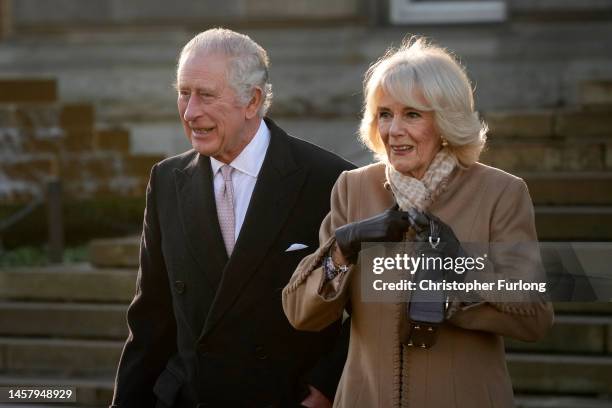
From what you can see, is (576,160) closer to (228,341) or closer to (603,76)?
(603,76)

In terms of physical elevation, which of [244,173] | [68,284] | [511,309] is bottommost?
[68,284]

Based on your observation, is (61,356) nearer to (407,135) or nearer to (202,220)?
(202,220)

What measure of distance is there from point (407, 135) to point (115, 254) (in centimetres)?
449

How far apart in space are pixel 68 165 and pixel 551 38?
3909 mm

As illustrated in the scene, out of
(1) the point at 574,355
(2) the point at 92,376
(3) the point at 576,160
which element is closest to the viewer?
(1) the point at 574,355

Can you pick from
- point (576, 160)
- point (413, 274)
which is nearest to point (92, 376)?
point (576, 160)

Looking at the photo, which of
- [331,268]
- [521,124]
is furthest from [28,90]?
[331,268]

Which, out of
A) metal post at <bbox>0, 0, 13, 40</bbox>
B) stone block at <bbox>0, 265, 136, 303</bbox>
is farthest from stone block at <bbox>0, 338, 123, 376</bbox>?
metal post at <bbox>0, 0, 13, 40</bbox>

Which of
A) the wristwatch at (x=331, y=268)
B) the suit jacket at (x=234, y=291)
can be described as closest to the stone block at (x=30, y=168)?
the suit jacket at (x=234, y=291)

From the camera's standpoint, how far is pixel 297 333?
4.41 metres

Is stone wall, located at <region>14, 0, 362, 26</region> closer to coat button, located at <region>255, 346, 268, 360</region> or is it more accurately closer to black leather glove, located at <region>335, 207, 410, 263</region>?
coat button, located at <region>255, 346, 268, 360</region>

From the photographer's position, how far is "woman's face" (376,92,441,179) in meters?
3.75

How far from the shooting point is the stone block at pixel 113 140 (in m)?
10.5

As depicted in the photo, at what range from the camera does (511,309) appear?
3.57 m
